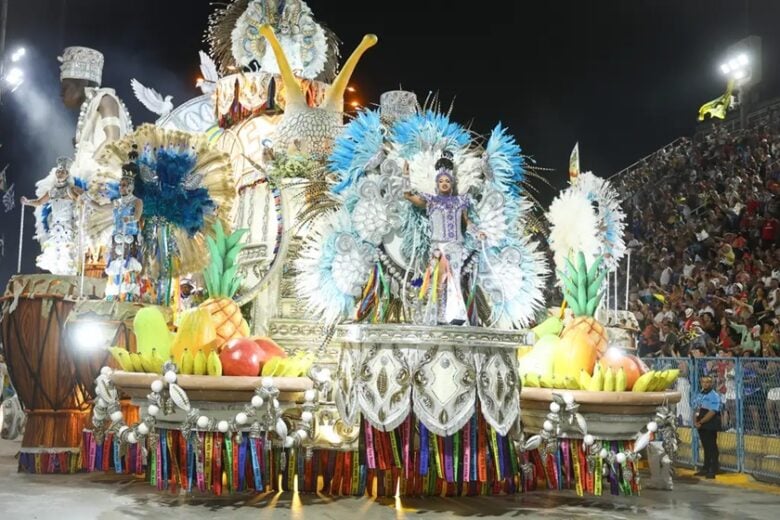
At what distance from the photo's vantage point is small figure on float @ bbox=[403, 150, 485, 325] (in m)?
5.59

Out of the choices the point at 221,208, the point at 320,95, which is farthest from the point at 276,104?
the point at 221,208

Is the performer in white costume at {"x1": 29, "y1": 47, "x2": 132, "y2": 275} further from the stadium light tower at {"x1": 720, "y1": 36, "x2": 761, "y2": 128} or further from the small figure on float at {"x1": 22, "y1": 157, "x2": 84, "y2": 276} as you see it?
the stadium light tower at {"x1": 720, "y1": 36, "x2": 761, "y2": 128}

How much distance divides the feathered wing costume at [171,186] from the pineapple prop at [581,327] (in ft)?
10.5

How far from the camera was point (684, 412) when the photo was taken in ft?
31.0

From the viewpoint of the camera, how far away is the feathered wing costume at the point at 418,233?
229 inches

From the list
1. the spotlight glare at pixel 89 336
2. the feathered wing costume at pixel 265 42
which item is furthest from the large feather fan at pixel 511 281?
the feathered wing costume at pixel 265 42

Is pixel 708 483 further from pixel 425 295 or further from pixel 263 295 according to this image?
pixel 263 295

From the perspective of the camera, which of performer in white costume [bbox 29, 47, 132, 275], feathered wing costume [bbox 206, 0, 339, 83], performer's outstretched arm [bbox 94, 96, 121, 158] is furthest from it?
feathered wing costume [bbox 206, 0, 339, 83]

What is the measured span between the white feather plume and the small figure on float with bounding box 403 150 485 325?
1.79 m

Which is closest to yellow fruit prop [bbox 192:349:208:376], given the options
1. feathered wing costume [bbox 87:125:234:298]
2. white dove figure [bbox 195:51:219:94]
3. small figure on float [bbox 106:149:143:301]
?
small figure on float [bbox 106:149:143:301]

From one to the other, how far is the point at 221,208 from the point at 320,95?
9.24 feet

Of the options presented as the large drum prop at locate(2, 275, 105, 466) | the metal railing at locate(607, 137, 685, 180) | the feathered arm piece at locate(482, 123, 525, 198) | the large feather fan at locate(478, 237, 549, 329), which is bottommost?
the large drum prop at locate(2, 275, 105, 466)

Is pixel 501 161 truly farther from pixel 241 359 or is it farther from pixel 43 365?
pixel 43 365

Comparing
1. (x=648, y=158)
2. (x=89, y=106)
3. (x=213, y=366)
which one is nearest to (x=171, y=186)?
(x=213, y=366)
